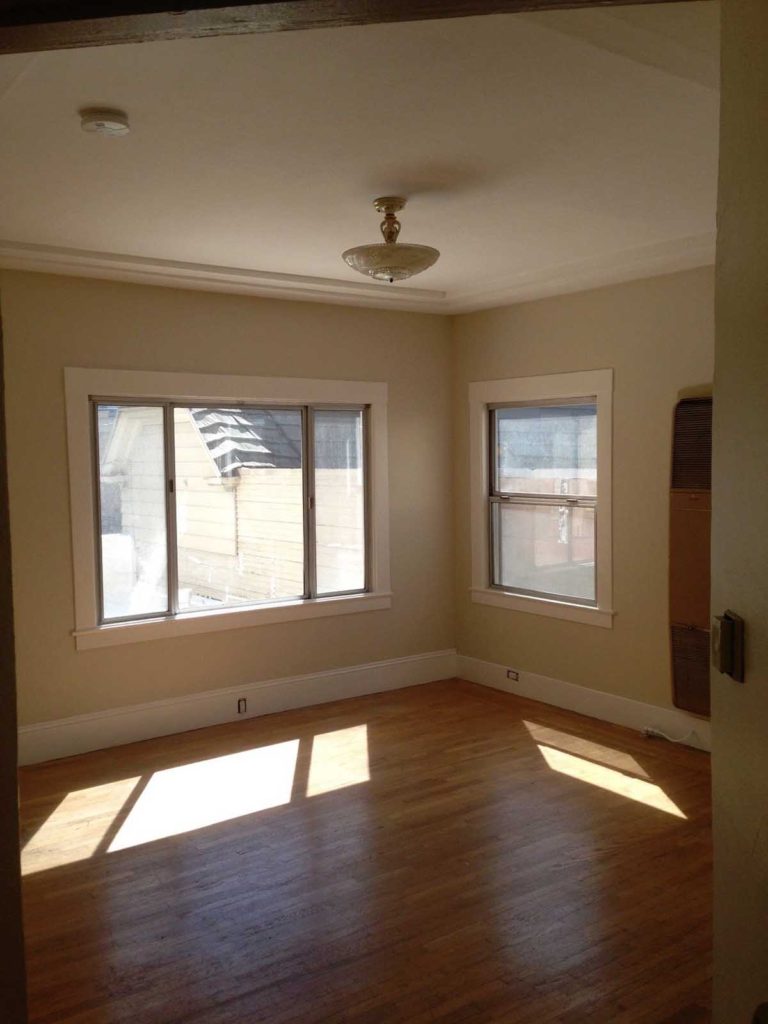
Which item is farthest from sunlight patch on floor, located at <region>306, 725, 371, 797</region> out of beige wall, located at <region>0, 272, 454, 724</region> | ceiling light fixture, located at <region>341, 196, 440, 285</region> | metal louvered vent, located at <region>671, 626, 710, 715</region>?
ceiling light fixture, located at <region>341, 196, 440, 285</region>

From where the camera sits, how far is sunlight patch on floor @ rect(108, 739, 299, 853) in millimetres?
3820

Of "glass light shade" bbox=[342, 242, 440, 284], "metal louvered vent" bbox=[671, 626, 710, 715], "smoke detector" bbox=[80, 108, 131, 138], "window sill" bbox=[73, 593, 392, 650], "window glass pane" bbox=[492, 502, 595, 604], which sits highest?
"smoke detector" bbox=[80, 108, 131, 138]

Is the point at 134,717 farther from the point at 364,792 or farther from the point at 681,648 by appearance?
the point at 681,648

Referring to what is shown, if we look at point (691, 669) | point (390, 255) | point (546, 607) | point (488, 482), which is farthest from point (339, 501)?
point (390, 255)

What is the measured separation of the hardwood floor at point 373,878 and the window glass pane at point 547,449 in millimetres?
1527

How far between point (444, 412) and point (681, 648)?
2417 mm

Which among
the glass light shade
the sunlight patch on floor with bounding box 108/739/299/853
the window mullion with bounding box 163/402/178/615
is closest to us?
the glass light shade

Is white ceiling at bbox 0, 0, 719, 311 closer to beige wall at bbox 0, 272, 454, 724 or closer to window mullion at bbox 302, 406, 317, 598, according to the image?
beige wall at bbox 0, 272, 454, 724

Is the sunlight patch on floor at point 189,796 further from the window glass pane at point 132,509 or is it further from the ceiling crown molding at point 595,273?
the ceiling crown molding at point 595,273

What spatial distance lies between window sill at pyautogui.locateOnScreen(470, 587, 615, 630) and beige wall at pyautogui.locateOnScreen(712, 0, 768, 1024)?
3.70 metres

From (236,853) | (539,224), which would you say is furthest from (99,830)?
(539,224)

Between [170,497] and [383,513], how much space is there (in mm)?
1494

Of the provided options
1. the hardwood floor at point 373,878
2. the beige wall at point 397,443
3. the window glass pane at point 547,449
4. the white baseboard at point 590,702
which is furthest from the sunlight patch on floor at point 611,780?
the window glass pane at point 547,449

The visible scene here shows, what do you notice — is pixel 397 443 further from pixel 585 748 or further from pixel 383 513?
pixel 585 748
